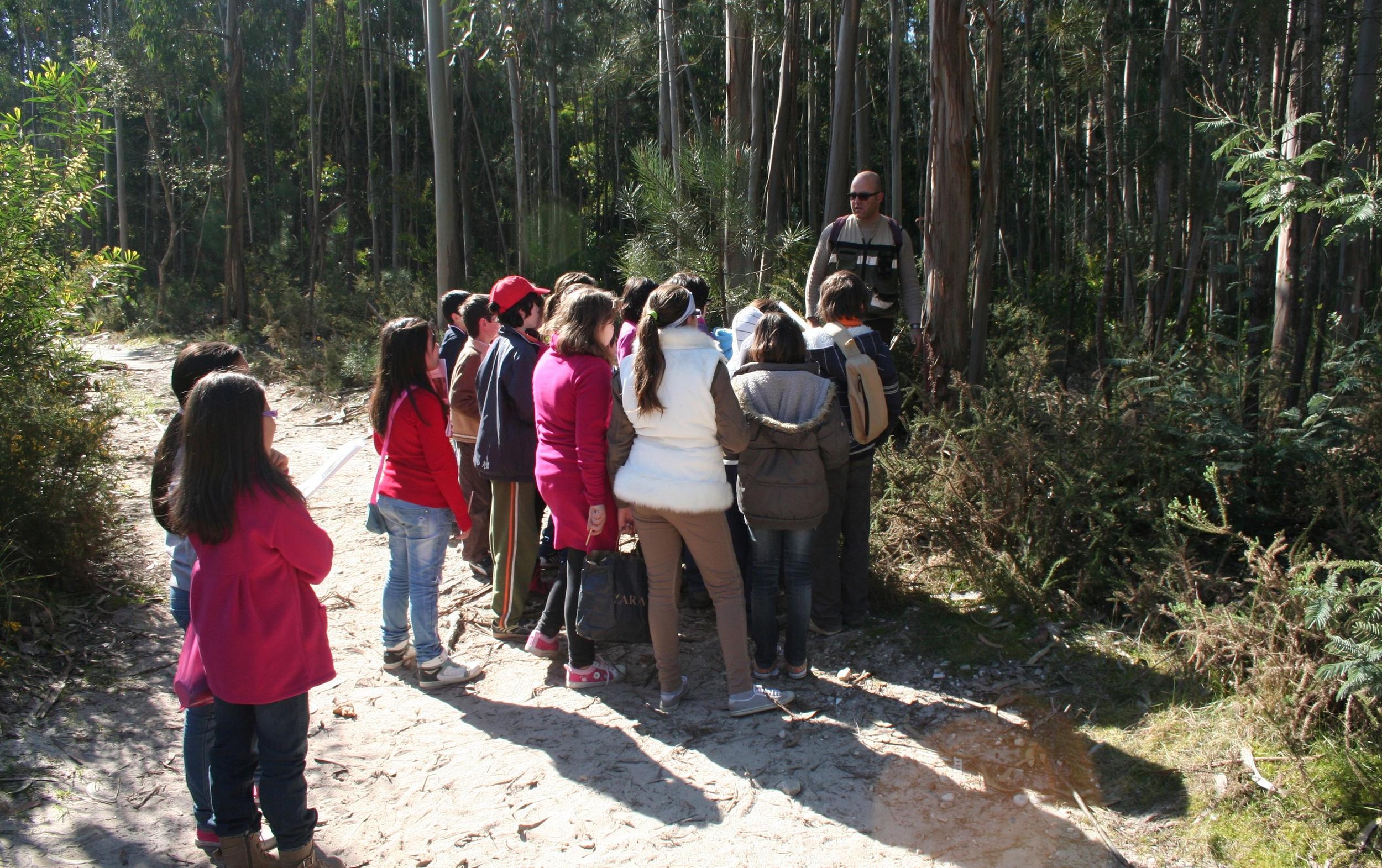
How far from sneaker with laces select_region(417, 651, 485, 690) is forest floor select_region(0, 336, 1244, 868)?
0.05 metres

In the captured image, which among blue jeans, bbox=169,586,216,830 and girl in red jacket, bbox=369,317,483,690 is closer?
blue jeans, bbox=169,586,216,830

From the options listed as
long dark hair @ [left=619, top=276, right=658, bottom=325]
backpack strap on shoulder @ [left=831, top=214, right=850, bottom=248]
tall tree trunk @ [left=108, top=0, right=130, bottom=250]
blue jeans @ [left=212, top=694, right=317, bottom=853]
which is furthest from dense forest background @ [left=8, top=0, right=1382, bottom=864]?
tall tree trunk @ [left=108, top=0, right=130, bottom=250]

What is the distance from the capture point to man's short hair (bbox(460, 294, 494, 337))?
5191 millimetres

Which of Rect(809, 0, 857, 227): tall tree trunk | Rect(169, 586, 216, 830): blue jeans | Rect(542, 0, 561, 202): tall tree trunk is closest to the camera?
Rect(169, 586, 216, 830): blue jeans

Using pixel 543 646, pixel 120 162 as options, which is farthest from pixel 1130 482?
pixel 120 162

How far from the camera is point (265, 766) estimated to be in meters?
2.95

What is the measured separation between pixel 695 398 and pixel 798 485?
0.64m

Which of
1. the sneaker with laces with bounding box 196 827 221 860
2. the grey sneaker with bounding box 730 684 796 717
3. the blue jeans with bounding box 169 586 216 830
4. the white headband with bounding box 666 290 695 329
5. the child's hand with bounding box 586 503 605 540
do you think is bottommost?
the sneaker with laces with bounding box 196 827 221 860

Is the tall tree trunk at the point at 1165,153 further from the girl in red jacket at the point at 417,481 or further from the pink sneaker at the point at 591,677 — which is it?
the girl in red jacket at the point at 417,481

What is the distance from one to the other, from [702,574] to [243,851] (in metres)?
1.91

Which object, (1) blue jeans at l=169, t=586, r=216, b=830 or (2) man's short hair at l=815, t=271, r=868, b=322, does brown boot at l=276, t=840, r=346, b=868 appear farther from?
(2) man's short hair at l=815, t=271, r=868, b=322

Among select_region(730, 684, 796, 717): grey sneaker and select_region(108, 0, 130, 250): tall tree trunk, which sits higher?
select_region(108, 0, 130, 250): tall tree trunk

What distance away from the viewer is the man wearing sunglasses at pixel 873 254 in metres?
5.86

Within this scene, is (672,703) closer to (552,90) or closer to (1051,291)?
(1051,291)
